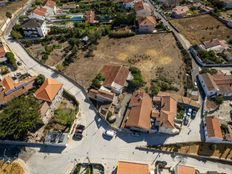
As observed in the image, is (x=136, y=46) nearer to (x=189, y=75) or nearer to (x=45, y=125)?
(x=189, y=75)

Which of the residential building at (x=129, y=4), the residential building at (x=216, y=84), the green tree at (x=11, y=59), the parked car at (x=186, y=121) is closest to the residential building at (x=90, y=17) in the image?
the residential building at (x=129, y=4)

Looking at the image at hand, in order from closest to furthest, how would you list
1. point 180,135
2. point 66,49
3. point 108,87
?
point 180,135 → point 108,87 → point 66,49

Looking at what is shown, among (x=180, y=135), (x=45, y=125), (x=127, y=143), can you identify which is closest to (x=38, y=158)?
(x=45, y=125)

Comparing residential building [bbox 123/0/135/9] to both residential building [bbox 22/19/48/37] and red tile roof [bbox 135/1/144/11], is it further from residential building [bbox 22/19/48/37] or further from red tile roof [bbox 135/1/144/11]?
residential building [bbox 22/19/48/37]

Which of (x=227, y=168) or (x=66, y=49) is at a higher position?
(x=66, y=49)

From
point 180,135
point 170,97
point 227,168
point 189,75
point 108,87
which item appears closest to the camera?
point 227,168

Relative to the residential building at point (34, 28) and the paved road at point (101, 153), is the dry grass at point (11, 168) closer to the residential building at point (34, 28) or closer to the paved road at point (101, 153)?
the paved road at point (101, 153)

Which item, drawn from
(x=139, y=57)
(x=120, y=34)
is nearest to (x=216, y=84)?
(x=139, y=57)
